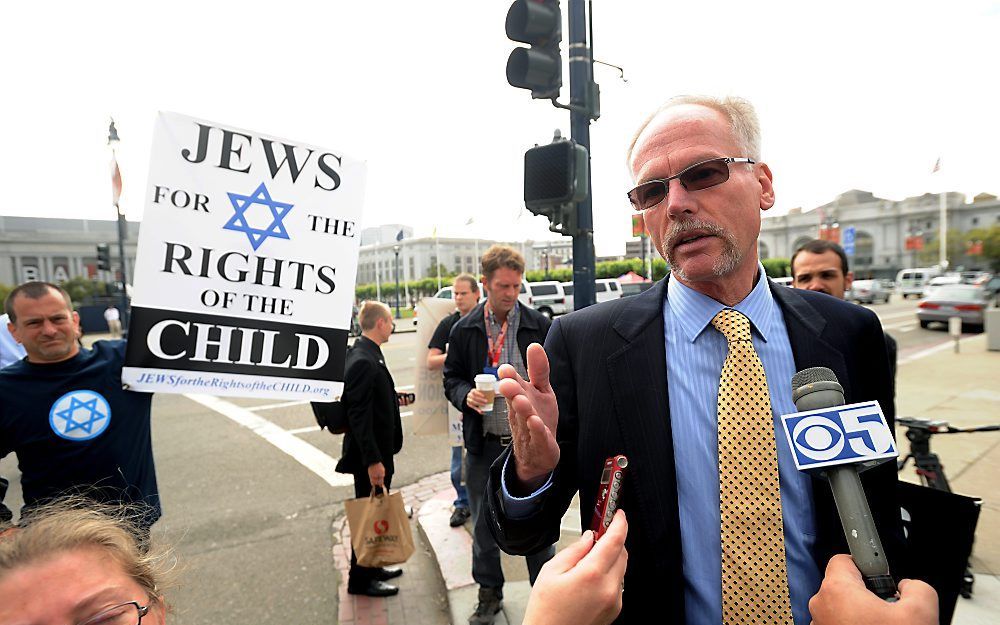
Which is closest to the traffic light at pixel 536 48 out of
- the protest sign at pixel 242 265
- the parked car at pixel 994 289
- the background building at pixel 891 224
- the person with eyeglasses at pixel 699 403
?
the protest sign at pixel 242 265

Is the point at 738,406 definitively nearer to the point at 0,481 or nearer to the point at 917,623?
the point at 917,623

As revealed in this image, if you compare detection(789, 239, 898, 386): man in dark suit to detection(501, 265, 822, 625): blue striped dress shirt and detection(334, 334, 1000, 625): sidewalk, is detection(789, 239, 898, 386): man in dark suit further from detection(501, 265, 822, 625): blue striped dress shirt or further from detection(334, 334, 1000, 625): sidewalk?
detection(501, 265, 822, 625): blue striped dress shirt

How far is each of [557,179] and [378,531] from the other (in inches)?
103

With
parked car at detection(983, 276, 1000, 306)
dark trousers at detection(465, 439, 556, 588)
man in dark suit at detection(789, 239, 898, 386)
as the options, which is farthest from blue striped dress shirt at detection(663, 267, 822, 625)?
parked car at detection(983, 276, 1000, 306)

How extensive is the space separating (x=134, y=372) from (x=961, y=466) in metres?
7.08

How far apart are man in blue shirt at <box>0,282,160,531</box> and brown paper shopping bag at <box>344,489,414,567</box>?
43.7 inches

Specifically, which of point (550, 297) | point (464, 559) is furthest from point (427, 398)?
point (550, 297)

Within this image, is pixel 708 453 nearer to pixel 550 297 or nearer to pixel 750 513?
pixel 750 513

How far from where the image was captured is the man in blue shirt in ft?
8.76

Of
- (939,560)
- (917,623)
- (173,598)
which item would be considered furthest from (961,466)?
(173,598)

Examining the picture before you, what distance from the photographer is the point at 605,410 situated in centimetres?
137

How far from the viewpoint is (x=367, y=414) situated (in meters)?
3.55

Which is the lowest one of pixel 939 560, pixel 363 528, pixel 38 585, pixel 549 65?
pixel 363 528

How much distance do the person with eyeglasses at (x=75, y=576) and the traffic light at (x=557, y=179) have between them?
309cm
